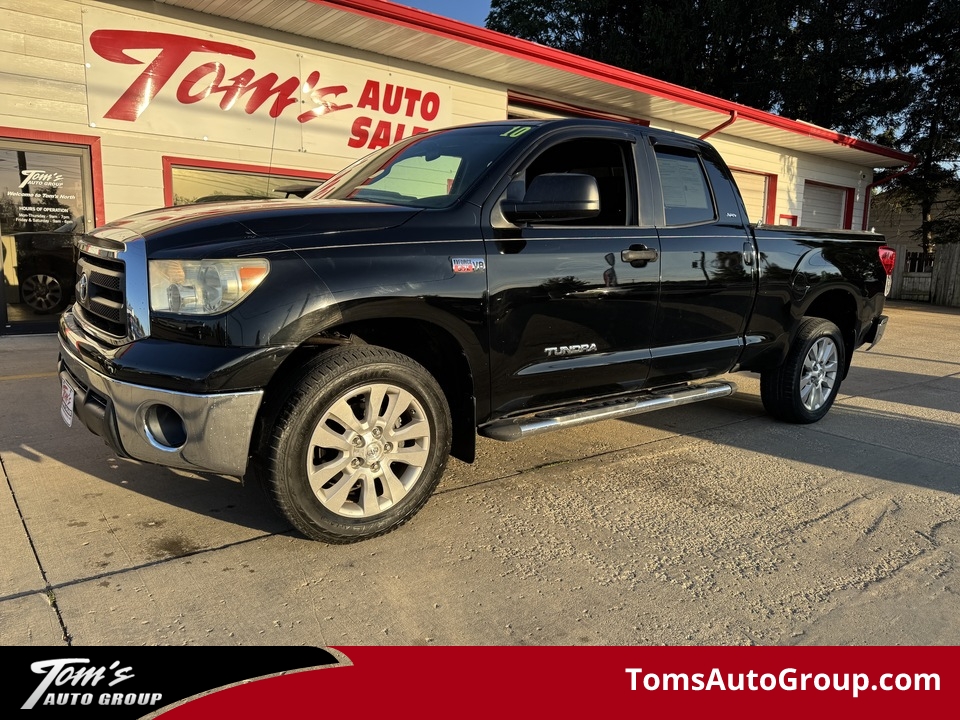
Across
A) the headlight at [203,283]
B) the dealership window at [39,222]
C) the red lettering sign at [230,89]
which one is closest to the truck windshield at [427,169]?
the headlight at [203,283]

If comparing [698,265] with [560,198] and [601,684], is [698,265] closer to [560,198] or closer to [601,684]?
[560,198]

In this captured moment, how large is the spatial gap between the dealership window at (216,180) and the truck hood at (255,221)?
522 cm

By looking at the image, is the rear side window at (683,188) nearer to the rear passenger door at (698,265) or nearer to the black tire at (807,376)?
the rear passenger door at (698,265)

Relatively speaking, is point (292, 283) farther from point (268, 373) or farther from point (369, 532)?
point (369, 532)

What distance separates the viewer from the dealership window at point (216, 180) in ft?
28.0

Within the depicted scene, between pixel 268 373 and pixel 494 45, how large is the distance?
8.07m

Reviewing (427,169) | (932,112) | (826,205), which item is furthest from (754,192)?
(427,169)

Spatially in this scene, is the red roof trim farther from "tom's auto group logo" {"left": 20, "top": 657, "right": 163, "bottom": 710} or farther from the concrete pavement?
"tom's auto group logo" {"left": 20, "top": 657, "right": 163, "bottom": 710}

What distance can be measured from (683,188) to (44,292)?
743 centimetres

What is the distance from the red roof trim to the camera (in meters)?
8.45

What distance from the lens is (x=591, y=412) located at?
149 inches

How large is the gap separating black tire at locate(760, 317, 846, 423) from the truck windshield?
283cm

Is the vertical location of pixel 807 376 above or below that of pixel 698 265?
below

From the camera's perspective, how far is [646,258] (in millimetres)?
4004
